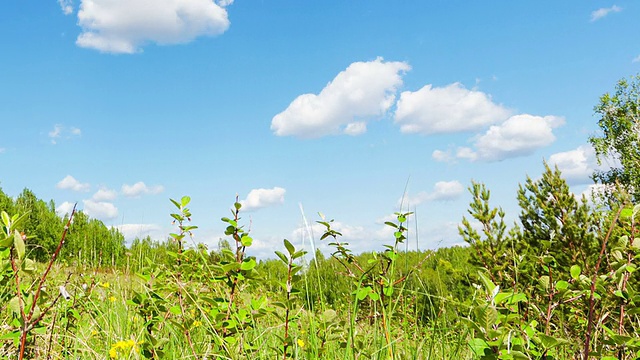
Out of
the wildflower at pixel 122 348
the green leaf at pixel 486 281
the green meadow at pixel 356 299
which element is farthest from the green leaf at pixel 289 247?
the wildflower at pixel 122 348

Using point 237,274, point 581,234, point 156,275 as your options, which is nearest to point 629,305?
point 237,274

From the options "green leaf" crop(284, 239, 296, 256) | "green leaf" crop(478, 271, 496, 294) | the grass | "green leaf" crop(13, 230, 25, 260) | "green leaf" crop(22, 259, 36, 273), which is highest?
"green leaf" crop(13, 230, 25, 260)

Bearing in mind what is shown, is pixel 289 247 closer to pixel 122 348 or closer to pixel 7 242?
pixel 7 242

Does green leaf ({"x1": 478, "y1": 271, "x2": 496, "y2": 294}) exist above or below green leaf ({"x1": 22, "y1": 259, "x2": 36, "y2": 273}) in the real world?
below

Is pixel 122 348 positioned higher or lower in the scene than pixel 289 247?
lower

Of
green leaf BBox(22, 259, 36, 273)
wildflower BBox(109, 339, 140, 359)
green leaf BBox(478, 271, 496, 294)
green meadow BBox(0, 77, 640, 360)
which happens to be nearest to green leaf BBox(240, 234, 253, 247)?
green meadow BBox(0, 77, 640, 360)

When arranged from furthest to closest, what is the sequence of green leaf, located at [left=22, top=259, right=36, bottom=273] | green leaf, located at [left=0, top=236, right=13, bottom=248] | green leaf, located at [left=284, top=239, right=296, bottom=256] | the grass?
1. the grass
2. green leaf, located at [left=284, top=239, right=296, bottom=256]
3. green leaf, located at [left=22, top=259, right=36, bottom=273]
4. green leaf, located at [left=0, top=236, right=13, bottom=248]

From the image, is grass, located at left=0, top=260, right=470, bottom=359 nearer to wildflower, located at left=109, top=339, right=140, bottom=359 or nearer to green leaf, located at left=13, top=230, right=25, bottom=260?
wildflower, located at left=109, top=339, right=140, bottom=359

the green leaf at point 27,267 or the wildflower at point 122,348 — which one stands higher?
the green leaf at point 27,267

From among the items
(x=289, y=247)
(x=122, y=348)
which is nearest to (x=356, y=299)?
(x=289, y=247)

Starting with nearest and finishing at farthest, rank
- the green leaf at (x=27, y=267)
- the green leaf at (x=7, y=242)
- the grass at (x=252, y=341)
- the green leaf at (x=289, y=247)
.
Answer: the green leaf at (x=7, y=242) → the green leaf at (x=27, y=267) → the green leaf at (x=289, y=247) → the grass at (x=252, y=341)

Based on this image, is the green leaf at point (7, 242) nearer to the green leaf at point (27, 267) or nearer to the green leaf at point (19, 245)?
the green leaf at point (19, 245)

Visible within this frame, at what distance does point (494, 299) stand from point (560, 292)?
584mm

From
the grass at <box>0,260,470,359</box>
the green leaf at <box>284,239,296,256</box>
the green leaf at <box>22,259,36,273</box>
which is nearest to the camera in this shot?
the green leaf at <box>22,259,36,273</box>
